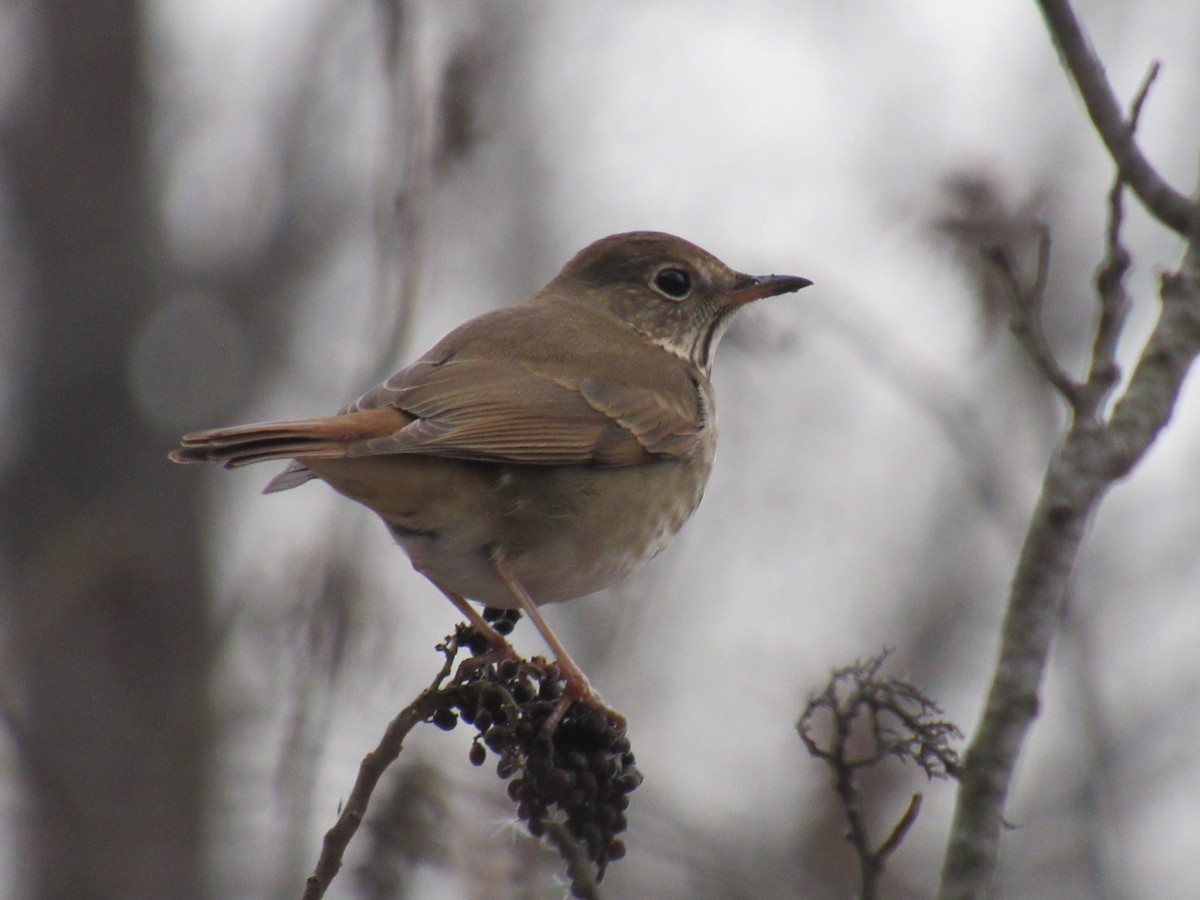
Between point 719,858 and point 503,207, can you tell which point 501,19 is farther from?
point 719,858

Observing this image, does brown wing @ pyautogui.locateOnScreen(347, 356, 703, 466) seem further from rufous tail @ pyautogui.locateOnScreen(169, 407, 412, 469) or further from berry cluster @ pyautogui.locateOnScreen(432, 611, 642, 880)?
berry cluster @ pyautogui.locateOnScreen(432, 611, 642, 880)

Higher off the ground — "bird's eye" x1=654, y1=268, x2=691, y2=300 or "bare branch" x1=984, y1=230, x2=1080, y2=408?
"bird's eye" x1=654, y1=268, x2=691, y2=300

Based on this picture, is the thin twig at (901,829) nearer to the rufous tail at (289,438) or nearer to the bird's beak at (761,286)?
the rufous tail at (289,438)

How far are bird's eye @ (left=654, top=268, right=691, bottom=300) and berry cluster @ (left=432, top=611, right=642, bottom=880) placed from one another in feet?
9.16

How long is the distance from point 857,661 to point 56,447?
28.2 feet

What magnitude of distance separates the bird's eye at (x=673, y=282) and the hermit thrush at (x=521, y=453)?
0.34m

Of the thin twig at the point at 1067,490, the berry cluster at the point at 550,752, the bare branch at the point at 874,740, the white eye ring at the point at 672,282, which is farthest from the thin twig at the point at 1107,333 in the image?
the white eye ring at the point at 672,282

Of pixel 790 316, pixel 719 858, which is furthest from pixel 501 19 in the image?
pixel 719 858

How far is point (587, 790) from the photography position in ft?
11.2

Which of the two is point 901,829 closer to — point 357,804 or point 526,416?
point 357,804

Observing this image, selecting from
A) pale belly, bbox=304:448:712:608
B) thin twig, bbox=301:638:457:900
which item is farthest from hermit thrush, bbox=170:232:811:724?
thin twig, bbox=301:638:457:900

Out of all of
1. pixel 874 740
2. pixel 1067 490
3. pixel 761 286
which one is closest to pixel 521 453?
pixel 761 286

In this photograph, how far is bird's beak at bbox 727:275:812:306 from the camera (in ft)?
19.0

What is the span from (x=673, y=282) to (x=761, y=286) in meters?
0.43
